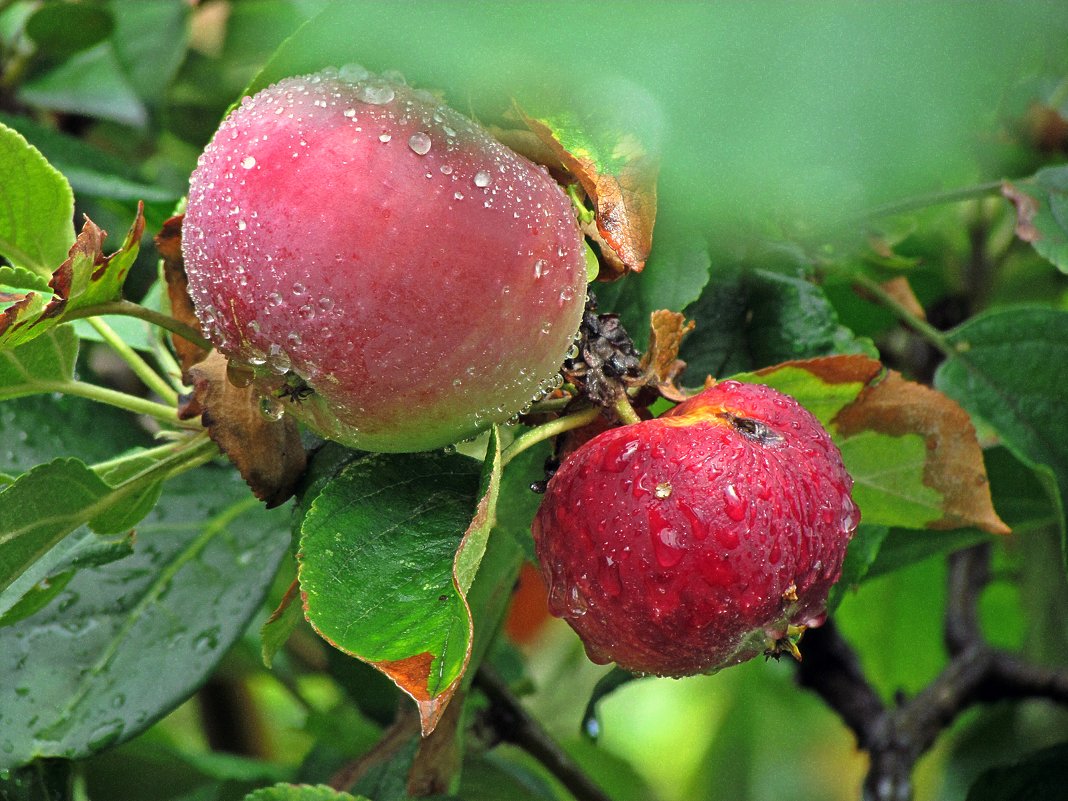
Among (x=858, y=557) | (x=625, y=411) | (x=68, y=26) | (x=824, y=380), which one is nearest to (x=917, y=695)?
(x=858, y=557)

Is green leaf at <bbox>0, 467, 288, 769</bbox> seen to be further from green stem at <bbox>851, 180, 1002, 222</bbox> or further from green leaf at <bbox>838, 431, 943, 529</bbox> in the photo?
green stem at <bbox>851, 180, 1002, 222</bbox>

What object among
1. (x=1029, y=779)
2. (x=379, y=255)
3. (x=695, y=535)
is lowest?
(x=1029, y=779)

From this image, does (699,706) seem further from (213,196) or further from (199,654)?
(213,196)

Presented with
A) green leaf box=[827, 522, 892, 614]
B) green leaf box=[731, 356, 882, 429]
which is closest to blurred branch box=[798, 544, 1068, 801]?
green leaf box=[827, 522, 892, 614]

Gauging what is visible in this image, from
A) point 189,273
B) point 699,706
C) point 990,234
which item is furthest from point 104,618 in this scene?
point 699,706

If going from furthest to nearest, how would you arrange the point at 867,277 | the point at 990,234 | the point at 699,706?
the point at 699,706 < the point at 990,234 < the point at 867,277

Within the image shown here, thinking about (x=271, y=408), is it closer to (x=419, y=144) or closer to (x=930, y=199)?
(x=419, y=144)
